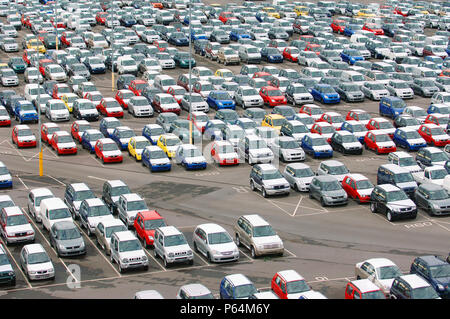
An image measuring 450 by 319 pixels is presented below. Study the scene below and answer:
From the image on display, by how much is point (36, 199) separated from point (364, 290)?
20012 millimetres

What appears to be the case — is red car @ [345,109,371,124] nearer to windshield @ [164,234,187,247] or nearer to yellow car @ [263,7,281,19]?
windshield @ [164,234,187,247]

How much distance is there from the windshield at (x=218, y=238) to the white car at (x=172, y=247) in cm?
114

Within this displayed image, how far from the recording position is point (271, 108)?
68562 millimetres

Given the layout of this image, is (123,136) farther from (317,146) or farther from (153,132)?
(317,146)

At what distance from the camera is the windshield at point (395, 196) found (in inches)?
1790

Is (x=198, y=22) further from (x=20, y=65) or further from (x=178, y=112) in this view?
(x=178, y=112)

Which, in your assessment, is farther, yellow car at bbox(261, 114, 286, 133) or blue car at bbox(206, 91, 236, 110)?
blue car at bbox(206, 91, 236, 110)

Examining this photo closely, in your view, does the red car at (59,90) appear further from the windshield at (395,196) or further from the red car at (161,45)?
the windshield at (395,196)

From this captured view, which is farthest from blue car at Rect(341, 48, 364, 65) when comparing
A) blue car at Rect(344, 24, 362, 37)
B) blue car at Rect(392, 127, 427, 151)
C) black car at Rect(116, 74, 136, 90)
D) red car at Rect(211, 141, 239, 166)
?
red car at Rect(211, 141, 239, 166)

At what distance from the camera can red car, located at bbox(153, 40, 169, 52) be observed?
8586 centimetres

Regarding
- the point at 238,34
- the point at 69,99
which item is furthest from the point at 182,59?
the point at 69,99

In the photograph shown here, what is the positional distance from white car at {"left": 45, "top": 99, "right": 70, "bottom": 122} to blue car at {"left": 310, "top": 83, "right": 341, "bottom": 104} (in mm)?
20317

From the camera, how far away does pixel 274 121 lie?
60.4m

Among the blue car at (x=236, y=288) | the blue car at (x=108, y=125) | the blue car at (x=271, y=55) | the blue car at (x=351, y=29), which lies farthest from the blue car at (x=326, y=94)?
the blue car at (x=236, y=288)
